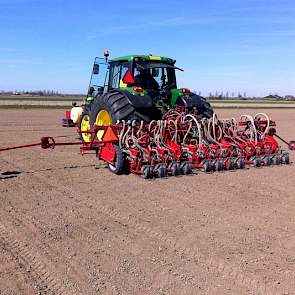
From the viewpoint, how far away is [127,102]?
7.03m

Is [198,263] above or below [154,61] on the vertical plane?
below

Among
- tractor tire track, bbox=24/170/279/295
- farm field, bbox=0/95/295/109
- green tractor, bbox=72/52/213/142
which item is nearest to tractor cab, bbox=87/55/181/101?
green tractor, bbox=72/52/213/142

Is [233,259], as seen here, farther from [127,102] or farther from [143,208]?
[127,102]

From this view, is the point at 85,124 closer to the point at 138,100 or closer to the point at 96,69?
the point at 96,69

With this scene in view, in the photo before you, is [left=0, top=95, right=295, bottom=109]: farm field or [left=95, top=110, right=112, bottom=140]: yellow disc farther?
[left=0, top=95, right=295, bottom=109]: farm field

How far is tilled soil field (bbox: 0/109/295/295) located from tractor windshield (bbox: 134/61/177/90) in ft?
7.80

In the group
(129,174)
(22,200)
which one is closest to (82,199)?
(22,200)

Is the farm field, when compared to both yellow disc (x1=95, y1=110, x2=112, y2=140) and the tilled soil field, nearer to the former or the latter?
yellow disc (x1=95, y1=110, x2=112, y2=140)

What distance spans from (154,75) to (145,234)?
15.6 ft

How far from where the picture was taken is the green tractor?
700 centimetres

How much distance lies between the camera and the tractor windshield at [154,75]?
25.7 feet

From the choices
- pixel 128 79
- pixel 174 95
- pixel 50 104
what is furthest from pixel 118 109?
pixel 50 104

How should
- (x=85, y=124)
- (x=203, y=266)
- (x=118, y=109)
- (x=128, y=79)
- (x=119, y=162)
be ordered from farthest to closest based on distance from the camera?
(x=85, y=124) < (x=128, y=79) < (x=118, y=109) < (x=119, y=162) < (x=203, y=266)

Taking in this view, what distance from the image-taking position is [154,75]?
8.06 meters
